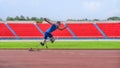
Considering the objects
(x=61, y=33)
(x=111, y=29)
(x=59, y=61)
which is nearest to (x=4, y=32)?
(x=61, y=33)

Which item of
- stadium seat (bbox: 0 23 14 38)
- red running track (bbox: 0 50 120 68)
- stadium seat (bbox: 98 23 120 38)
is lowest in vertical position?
stadium seat (bbox: 0 23 14 38)

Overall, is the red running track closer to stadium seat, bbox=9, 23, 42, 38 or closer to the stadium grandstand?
the stadium grandstand

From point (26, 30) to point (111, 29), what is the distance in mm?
→ 11893

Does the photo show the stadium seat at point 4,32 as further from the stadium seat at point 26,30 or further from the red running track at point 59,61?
the red running track at point 59,61

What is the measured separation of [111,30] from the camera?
185 feet

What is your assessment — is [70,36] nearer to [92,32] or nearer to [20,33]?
[92,32]

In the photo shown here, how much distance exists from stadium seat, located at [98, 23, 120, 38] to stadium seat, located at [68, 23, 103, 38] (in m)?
0.95

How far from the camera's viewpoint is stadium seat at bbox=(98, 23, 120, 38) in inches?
2175

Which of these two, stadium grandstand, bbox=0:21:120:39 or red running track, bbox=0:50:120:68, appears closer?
red running track, bbox=0:50:120:68

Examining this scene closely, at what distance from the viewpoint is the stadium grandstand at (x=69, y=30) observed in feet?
183

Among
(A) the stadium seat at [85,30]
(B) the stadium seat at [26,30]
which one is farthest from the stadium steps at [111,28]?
(B) the stadium seat at [26,30]

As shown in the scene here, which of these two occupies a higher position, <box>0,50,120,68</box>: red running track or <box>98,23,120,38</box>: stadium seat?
<box>0,50,120,68</box>: red running track

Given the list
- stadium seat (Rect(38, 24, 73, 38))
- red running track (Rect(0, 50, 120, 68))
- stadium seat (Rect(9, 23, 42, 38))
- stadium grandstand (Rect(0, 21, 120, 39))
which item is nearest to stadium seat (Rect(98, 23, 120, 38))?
stadium grandstand (Rect(0, 21, 120, 39))

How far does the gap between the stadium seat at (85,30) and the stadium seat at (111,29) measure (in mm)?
953
